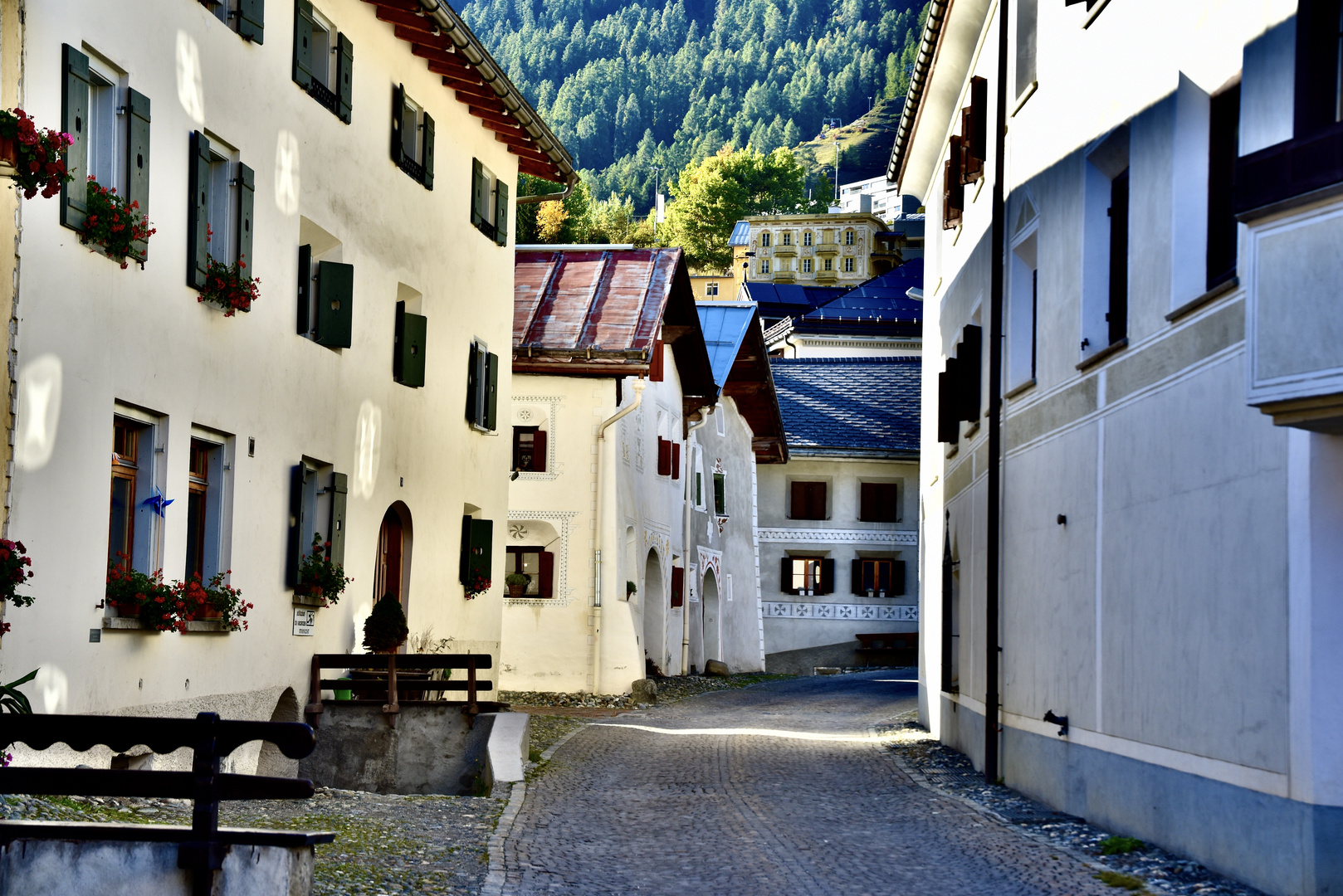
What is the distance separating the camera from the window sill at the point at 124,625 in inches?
425

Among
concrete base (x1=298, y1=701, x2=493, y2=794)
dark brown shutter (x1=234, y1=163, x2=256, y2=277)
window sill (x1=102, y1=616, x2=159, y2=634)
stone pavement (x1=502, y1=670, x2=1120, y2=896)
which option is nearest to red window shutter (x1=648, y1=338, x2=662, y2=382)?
stone pavement (x1=502, y1=670, x2=1120, y2=896)

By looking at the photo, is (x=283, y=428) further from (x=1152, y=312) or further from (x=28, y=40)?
(x=1152, y=312)

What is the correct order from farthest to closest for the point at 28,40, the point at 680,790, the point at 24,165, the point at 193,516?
the point at 680,790 → the point at 193,516 → the point at 28,40 → the point at 24,165

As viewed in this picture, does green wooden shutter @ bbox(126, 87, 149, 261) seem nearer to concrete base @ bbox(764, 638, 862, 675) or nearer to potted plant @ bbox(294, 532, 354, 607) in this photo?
potted plant @ bbox(294, 532, 354, 607)

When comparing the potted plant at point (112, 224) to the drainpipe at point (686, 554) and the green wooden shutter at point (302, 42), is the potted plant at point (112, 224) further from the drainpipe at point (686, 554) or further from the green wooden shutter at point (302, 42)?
the drainpipe at point (686, 554)

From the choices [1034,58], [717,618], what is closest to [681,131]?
[717,618]

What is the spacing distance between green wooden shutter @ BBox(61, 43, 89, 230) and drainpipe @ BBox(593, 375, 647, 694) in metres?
15.4

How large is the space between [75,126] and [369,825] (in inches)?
199

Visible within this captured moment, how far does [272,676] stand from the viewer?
45.8 feet

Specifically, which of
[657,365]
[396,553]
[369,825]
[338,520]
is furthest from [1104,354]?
[657,365]

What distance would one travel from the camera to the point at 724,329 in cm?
3541

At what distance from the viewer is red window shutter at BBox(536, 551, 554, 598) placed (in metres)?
25.5

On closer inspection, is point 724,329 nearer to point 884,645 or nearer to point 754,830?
point 884,645

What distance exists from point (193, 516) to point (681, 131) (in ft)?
516
